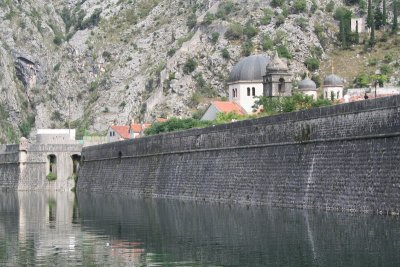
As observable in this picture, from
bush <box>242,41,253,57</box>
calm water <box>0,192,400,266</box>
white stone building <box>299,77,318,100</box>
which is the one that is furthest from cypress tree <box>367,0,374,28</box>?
calm water <box>0,192,400,266</box>

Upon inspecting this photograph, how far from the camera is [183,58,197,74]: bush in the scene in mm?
138875

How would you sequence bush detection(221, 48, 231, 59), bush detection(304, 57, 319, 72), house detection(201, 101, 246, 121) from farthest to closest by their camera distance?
bush detection(221, 48, 231, 59) < bush detection(304, 57, 319, 72) < house detection(201, 101, 246, 121)

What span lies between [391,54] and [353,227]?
101853mm

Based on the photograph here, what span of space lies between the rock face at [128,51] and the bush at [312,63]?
1.02 metres

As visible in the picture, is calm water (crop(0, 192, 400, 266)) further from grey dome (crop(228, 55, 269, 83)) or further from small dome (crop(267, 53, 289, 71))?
grey dome (crop(228, 55, 269, 83))

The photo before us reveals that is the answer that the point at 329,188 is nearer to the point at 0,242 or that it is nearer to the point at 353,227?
the point at 353,227

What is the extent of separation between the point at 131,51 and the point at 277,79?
58.7 m

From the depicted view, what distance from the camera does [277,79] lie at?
107 m

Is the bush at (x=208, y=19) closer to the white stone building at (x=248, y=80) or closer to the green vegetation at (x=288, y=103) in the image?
the white stone building at (x=248, y=80)

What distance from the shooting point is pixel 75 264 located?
29859 mm

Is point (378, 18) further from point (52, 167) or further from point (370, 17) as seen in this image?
point (52, 167)

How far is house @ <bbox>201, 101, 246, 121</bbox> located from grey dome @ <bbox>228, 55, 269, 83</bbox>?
3572 mm

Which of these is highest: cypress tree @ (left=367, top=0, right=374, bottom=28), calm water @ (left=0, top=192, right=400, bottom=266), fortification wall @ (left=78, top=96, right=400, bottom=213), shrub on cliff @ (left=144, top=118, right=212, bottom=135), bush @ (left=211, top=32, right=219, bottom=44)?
cypress tree @ (left=367, top=0, right=374, bottom=28)

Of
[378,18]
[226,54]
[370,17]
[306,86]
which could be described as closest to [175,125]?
[306,86]
